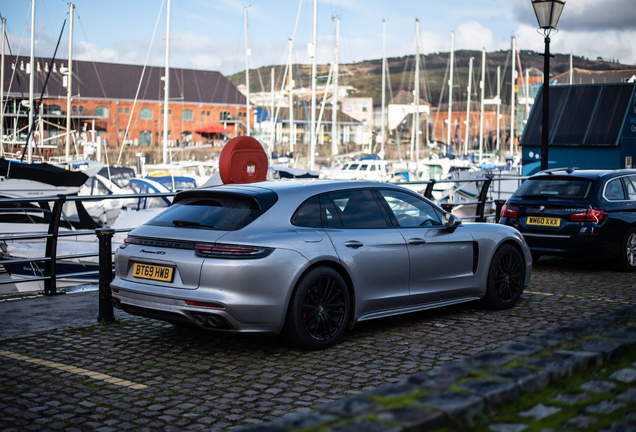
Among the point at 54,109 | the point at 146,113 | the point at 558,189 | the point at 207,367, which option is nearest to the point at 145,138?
the point at 146,113

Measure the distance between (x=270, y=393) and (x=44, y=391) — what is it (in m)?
1.68

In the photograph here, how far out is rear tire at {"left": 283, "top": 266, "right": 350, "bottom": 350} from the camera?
5.89 metres

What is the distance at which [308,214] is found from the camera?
634cm

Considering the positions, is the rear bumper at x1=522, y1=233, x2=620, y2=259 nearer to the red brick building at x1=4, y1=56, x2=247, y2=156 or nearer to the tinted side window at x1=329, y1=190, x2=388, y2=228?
the tinted side window at x1=329, y1=190, x2=388, y2=228

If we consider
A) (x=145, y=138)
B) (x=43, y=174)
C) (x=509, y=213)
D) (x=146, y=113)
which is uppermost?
(x=146, y=113)

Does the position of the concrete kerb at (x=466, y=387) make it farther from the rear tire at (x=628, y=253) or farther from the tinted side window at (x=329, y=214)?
the rear tire at (x=628, y=253)

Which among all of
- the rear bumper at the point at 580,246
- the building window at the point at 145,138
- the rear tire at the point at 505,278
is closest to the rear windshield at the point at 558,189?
the rear bumper at the point at 580,246

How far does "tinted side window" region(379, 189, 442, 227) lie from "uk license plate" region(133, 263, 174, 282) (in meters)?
2.44

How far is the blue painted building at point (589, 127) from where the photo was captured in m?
20.4

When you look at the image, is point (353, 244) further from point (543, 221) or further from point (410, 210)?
point (543, 221)

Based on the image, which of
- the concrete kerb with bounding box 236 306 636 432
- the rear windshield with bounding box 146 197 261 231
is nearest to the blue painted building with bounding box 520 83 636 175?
the rear windshield with bounding box 146 197 261 231

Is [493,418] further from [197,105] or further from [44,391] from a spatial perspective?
[197,105]

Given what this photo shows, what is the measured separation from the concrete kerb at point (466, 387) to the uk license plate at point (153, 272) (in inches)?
128

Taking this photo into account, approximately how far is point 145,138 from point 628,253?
95.9m
